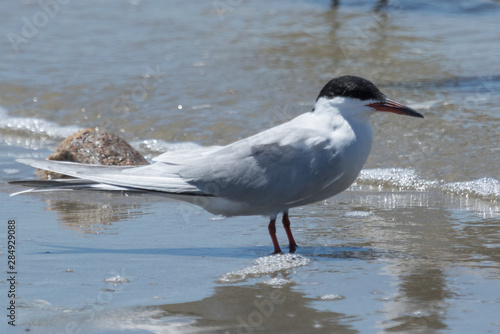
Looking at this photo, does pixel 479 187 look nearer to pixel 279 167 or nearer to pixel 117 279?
pixel 279 167

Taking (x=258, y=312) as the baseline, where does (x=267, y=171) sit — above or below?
above

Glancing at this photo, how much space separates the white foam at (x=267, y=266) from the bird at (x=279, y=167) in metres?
0.11

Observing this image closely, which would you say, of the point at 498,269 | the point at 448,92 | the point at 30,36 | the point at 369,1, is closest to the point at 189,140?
the point at 448,92

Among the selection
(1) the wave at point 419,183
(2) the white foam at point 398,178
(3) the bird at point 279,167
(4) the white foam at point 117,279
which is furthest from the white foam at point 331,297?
(2) the white foam at point 398,178

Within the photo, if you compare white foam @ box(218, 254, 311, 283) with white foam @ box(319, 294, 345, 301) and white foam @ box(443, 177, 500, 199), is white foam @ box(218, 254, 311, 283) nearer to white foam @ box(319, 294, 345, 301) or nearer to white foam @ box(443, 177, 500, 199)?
white foam @ box(319, 294, 345, 301)

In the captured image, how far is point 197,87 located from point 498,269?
5.68 m

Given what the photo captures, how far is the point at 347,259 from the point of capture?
13.4 feet

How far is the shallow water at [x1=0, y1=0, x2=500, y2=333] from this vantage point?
11.2 feet

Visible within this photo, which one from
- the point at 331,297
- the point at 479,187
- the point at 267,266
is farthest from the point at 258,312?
the point at 479,187

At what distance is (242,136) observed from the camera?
735cm

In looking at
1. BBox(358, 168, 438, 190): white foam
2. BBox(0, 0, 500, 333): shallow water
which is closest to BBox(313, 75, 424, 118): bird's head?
BBox(0, 0, 500, 333): shallow water

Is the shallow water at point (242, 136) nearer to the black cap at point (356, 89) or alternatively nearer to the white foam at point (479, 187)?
the white foam at point (479, 187)

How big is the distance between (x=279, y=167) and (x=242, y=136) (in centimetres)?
319

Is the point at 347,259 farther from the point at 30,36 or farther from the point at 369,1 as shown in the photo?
the point at 369,1
